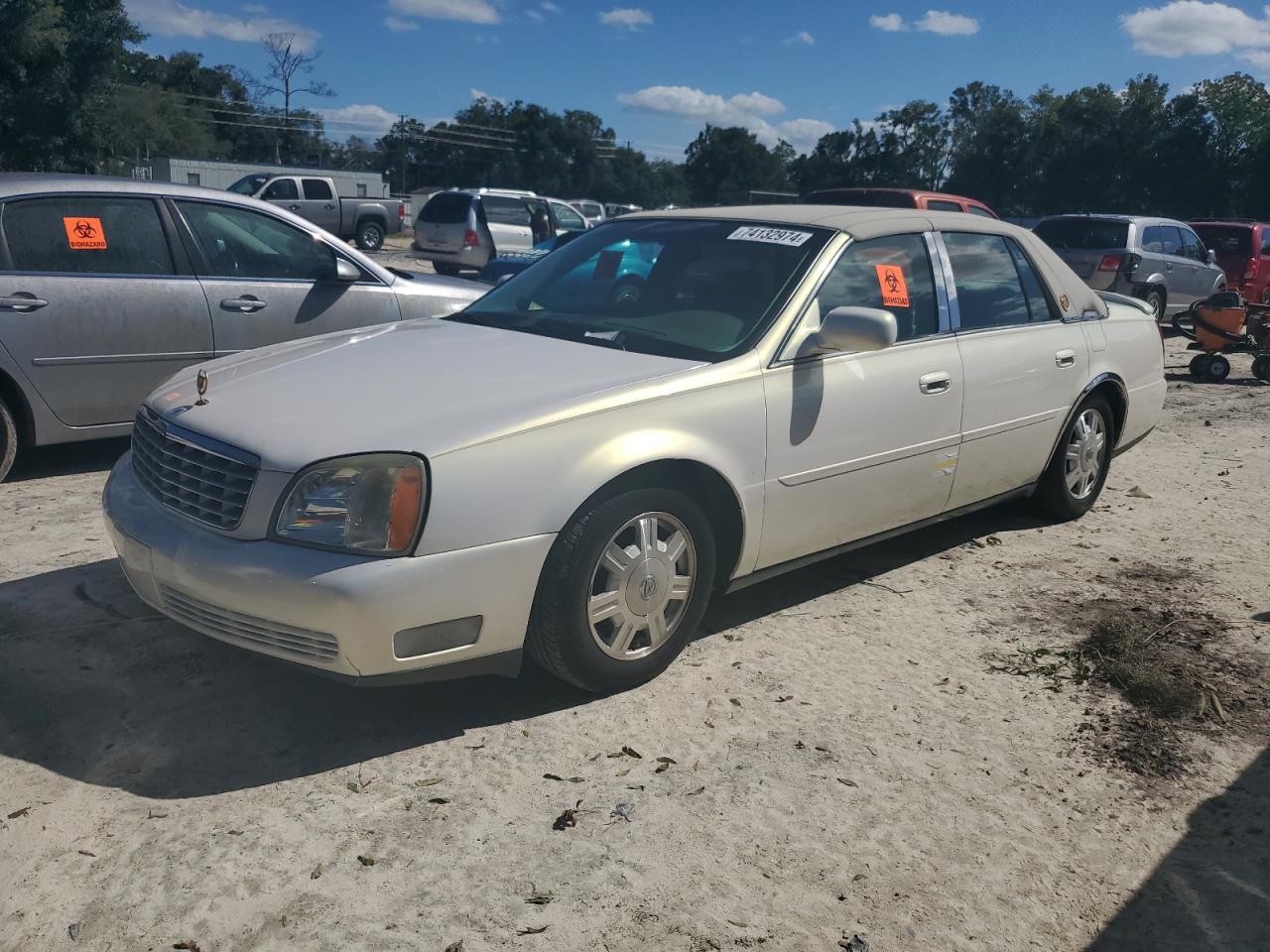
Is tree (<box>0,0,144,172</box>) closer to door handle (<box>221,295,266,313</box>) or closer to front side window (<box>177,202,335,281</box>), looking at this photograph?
front side window (<box>177,202,335,281</box>)

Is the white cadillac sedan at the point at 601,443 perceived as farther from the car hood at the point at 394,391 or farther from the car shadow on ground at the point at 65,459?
the car shadow on ground at the point at 65,459

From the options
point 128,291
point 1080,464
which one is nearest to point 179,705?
point 128,291

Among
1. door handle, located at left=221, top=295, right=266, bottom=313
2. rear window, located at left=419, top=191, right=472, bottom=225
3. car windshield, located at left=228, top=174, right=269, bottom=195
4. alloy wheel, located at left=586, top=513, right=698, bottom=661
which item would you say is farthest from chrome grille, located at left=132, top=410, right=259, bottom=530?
car windshield, located at left=228, top=174, right=269, bottom=195

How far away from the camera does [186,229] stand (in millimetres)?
6219

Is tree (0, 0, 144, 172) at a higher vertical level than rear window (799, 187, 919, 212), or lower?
higher

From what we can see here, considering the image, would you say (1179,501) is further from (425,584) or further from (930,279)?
(425,584)

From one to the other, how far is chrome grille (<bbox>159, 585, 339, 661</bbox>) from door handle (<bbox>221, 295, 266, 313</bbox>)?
A: 3.22 m

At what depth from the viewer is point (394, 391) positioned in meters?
3.54

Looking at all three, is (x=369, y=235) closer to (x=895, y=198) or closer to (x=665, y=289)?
(x=895, y=198)

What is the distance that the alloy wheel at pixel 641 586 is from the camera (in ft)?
11.5

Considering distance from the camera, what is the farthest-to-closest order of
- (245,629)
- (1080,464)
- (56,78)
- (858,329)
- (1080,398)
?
(56,78), (1080,464), (1080,398), (858,329), (245,629)

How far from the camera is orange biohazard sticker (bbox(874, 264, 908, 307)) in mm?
4488

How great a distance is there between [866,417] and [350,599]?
2.16 meters

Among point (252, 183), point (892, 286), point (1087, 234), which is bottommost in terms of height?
point (892, 286)
